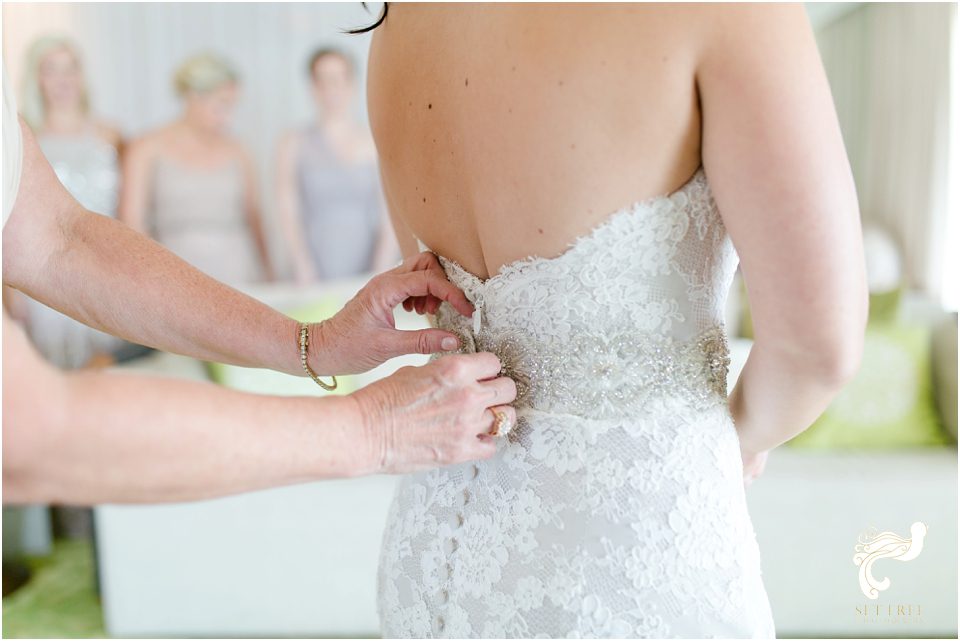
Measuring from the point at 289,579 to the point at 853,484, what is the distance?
1646 mm

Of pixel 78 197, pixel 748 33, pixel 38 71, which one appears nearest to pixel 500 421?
pixel 748 33

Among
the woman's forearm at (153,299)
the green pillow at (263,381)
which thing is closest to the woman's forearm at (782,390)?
the woman's forearm at (153,299)

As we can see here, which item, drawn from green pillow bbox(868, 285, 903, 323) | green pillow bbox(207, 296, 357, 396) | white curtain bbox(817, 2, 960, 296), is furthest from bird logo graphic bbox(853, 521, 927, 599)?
white curtain bbox(817, 2, 960, 296)

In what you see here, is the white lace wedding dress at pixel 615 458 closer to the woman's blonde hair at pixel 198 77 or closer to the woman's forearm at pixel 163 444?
the woman's forearm at pixel 163 444

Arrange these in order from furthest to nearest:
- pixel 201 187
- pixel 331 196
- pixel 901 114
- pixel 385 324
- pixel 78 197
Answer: pixel 901 114 < pixel 331 196 < pixel 201 187 < pixel 78 197 < pixel 385 324

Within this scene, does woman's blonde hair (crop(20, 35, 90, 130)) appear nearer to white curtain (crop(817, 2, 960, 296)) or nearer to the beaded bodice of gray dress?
the beaded bodice of gray dress

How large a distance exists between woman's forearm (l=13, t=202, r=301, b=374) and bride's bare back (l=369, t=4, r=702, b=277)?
0.97ft

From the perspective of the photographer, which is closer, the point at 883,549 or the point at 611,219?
the point at 611,219

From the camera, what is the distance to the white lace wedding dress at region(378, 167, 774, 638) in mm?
943

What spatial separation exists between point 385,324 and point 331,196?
3.99 m

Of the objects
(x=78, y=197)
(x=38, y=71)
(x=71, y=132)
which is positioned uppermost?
(x=38, y=71)

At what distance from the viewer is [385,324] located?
3.77 ft

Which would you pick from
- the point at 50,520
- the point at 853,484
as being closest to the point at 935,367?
the point at 853,484

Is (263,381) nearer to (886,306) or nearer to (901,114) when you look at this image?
(886,306)
